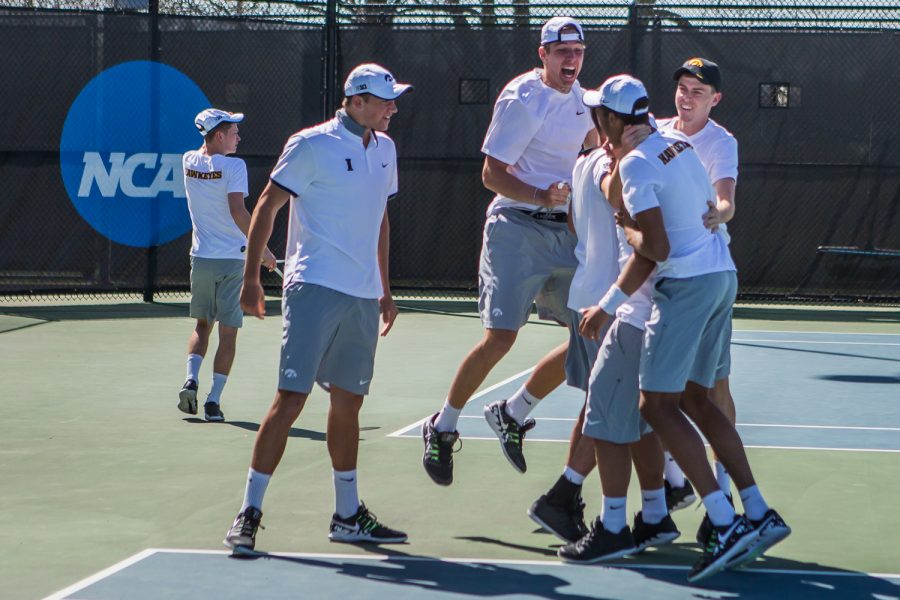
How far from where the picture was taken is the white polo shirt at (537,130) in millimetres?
6383

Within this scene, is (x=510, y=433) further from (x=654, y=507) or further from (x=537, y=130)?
(x=537, y=130)

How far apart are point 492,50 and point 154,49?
388 cm

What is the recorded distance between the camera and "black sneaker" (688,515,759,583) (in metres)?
5.02

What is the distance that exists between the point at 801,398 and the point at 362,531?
16.3 feet

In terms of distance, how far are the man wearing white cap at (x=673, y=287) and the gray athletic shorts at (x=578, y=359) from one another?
665 millimetres

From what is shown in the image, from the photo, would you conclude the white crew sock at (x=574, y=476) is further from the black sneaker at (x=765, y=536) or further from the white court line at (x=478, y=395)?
the white court line at (x=478, y=395)

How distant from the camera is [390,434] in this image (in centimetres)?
822

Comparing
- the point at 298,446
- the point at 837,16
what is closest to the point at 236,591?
the point at 298,446

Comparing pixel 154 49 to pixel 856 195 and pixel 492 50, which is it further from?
pixel 856 195

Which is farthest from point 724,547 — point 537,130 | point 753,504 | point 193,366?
point 193,366

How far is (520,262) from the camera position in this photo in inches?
257

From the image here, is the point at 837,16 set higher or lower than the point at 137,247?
higher

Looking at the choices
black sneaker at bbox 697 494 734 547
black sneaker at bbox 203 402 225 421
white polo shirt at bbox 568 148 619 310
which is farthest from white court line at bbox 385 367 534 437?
black sneaker at bbox 697 494 734 547

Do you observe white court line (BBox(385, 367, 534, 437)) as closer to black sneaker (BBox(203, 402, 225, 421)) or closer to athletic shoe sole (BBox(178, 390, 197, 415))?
black sneaker (BBox(203, 402, 225, 421))
